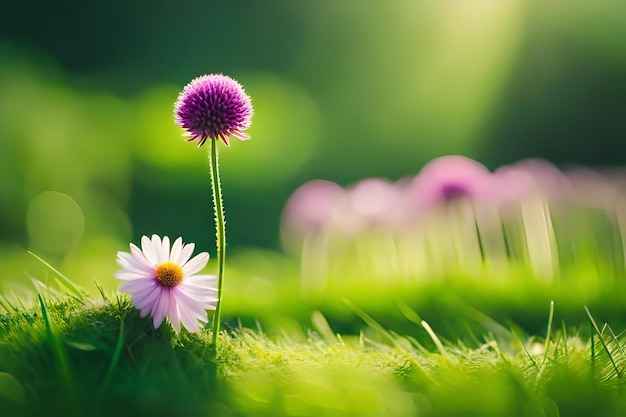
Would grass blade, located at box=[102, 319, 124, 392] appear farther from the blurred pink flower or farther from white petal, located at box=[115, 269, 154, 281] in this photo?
the blurred pink flower

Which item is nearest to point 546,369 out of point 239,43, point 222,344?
point 222,344

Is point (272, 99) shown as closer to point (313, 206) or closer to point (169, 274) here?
point (313, 206)

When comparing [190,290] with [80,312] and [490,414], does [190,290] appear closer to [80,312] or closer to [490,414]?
[80,312]

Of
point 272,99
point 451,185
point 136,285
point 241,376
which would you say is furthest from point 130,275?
point 272,99

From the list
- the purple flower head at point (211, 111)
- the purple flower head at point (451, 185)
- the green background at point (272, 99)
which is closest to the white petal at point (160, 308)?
the purple flower head at point (211, 111)

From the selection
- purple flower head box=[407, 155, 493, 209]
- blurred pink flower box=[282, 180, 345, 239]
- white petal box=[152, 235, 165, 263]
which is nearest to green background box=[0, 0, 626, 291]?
blurred pink flower box=[282, 180, 345, 239]

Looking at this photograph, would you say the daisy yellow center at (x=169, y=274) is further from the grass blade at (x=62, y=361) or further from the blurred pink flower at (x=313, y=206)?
the blurred pink flower at (x=313, y=206)
